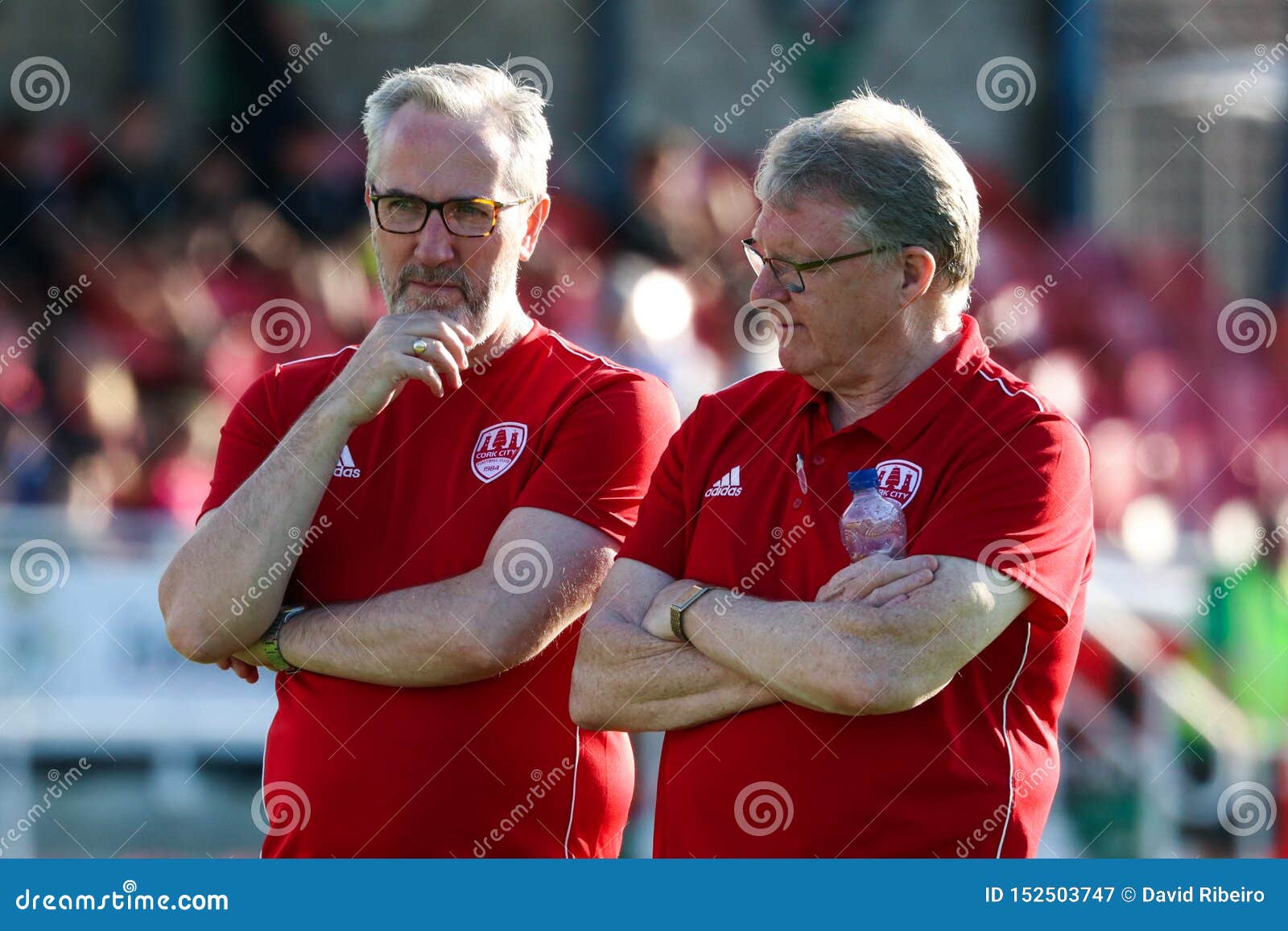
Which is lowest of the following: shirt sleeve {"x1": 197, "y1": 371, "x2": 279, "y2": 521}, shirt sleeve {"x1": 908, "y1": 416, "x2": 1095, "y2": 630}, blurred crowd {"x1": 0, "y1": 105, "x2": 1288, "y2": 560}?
blurred crowd {"x1": 0, "y1": 105, "x2": 1288, "y2": 560}

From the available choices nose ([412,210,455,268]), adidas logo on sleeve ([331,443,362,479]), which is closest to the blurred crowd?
adidas logo on sleeve ([331,443,362,479])

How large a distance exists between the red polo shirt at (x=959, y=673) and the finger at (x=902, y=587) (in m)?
0.06

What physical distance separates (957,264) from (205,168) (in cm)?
729

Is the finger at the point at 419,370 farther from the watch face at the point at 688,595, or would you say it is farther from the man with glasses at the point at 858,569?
the watch face at the point at 688,595

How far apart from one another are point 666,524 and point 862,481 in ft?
1.34

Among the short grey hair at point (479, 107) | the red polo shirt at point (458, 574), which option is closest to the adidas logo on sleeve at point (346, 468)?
the red polo shirt at point (458, 574)

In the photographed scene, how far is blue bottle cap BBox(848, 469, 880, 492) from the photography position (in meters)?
2.83

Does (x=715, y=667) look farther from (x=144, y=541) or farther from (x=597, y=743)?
(x=144, y=541)

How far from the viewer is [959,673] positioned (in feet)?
9.07

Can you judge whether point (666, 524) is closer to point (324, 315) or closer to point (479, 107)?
point (479, 107)

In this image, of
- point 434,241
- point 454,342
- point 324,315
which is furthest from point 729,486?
point 324,315

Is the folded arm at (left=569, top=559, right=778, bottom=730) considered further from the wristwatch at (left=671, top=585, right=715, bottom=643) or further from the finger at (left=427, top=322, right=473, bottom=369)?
the finger at (left=427, top=322, right=473, bottom=369)
